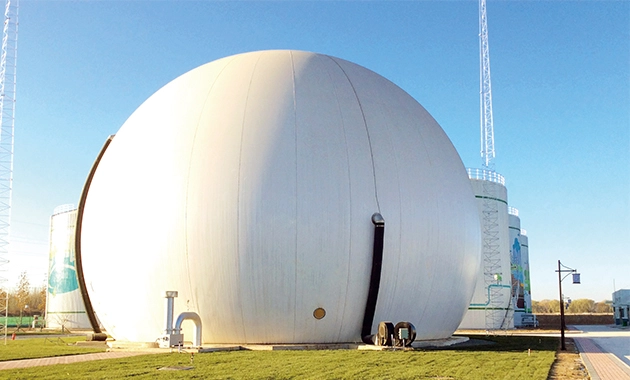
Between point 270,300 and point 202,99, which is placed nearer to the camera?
point 270,300

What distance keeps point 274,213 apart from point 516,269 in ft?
128

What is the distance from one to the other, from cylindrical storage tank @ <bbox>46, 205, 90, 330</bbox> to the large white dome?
3233 cm

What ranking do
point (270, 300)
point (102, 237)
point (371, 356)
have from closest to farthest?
point (371, 356), point (270, 300), point (102, 237)

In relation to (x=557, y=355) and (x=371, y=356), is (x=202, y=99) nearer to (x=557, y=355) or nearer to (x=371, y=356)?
(x=371, y=356)

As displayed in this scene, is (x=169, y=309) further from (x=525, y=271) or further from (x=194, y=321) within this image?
(x=525, y=271)

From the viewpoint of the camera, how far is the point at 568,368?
17.2 metres

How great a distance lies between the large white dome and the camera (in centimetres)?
2083

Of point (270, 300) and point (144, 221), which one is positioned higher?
point (144, 221)

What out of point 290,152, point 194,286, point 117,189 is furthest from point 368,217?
point 117,189

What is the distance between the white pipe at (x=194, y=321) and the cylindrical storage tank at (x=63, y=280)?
119ft

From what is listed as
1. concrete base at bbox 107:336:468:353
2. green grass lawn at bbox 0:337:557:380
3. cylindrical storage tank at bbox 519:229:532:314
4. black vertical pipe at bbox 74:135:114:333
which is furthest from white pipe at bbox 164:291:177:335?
cylindrical storage tank at bbox 519:229:532:314

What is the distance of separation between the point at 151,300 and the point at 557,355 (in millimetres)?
13758

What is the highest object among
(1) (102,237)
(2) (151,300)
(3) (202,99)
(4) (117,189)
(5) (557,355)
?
(3) (202,99)

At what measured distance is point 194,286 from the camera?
69.4 ft
